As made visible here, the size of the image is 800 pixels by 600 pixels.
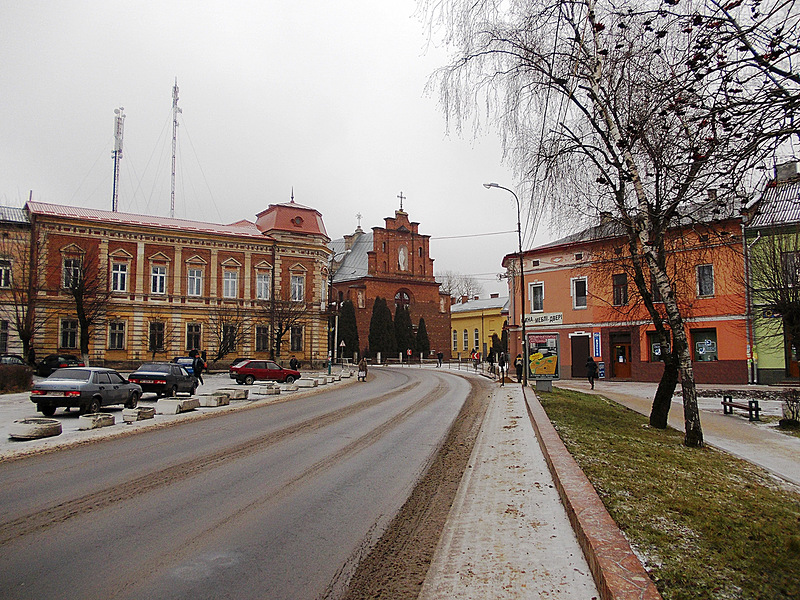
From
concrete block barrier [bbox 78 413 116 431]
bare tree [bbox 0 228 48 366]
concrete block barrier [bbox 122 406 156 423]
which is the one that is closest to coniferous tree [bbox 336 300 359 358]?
bare tree [bbox 0 228 48 366]

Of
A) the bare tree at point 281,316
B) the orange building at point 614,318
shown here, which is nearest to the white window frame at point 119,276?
the bare tree at point 281,316

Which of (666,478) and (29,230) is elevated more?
(29,230)

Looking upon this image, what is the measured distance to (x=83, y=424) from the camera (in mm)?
14555

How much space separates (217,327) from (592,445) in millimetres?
40641

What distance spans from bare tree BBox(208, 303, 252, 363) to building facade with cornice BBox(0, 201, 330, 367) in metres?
0.10

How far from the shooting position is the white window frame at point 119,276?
153ft

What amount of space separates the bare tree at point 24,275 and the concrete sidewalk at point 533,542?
120 ft

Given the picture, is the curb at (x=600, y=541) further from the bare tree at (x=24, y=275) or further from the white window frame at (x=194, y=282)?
the white window frame at (x=194, y=282)

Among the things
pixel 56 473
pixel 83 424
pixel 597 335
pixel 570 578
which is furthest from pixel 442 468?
pixel 597 335

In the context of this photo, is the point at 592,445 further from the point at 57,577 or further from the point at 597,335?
the point at 597,335

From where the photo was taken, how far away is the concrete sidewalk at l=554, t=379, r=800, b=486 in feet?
39.1

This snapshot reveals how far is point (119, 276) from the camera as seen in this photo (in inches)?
1848

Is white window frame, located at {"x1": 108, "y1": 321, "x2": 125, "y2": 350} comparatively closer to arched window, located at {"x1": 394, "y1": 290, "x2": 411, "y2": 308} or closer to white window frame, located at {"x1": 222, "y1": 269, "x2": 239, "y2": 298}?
white window frame, located at {"x1": 222, "y1": 269, "x2": 239, "y2": 298}

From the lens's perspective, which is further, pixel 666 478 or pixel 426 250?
pixel 426 250
